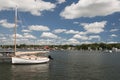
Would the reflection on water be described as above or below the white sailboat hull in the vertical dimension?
below

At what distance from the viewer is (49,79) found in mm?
54000

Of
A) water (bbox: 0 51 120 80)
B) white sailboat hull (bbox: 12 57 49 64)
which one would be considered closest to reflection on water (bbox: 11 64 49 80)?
water (bbox: 0 51 120 80)

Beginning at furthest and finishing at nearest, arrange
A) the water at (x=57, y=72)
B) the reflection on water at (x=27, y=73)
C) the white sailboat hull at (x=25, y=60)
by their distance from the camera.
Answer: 1. the white sailboat hull at (x=25, y=60)
2. the water at (x=57, y=72)
3. the reflection on water at (x=27, y=73)

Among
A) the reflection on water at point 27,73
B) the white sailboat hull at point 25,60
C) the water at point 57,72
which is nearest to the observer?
the reflection on water at point 27,73

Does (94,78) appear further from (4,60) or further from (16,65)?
(4,60)

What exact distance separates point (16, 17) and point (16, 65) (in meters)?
21.2

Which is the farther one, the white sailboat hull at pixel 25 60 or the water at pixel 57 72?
the white sailboat hull at pixel 25 60

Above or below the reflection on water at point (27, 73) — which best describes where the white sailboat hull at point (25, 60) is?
above

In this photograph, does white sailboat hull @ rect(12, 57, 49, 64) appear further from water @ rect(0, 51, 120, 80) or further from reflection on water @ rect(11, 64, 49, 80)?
reflection on water @ rect(11, 64, 49, 80)

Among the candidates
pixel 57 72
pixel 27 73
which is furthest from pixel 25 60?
pixel 27 73

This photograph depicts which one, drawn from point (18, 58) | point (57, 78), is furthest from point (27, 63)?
point (57, 78)

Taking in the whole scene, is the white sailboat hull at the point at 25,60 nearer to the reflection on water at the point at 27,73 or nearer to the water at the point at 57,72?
the water at the point at 57,72

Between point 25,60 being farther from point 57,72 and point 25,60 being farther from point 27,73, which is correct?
point 27,73

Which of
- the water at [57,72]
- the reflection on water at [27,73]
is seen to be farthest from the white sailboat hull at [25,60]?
the reflection on water at [27,73]
